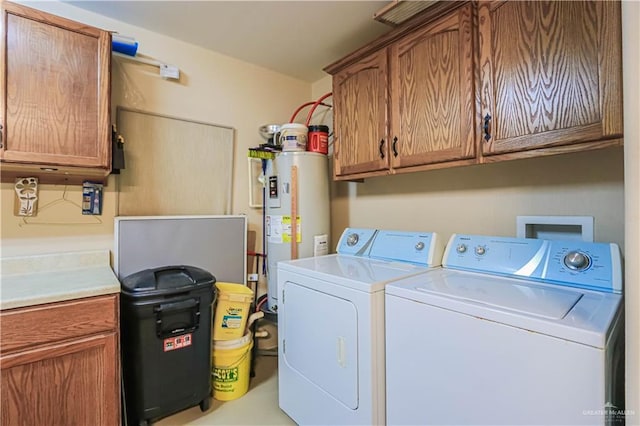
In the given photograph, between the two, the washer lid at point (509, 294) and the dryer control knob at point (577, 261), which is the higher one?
the dryer control knob at point (577, 261)

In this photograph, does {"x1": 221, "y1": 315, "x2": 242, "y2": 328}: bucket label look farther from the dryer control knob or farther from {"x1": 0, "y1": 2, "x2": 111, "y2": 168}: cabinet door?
the dryer control knob

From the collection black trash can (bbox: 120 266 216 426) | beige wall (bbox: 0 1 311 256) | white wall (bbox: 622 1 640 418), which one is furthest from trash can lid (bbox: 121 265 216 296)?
white wall (bbox: 622 1 640 418)

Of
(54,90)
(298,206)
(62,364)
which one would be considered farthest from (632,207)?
(54,90)

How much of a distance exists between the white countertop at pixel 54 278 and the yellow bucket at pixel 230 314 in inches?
25.2

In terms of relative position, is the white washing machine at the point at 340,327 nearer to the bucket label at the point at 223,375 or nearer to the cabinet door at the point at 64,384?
the bucket label at the point at 223,375

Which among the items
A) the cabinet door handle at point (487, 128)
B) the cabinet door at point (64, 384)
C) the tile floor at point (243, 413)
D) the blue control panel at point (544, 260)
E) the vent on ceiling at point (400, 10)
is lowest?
the tile floor at point (243, 413)

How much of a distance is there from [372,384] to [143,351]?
3.95 ft

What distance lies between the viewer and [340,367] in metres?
1.41

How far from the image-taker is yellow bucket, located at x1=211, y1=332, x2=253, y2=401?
1982 millimetres

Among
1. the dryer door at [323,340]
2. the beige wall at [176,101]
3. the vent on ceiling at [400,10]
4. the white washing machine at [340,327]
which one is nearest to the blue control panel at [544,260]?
the white washing machine at [340,327]

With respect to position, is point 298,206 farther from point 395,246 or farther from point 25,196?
point 25,196

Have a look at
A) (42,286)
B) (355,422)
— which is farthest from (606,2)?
(42,286)

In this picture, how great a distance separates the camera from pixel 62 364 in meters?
1.36

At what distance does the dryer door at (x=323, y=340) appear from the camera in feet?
4.47
